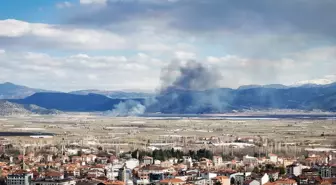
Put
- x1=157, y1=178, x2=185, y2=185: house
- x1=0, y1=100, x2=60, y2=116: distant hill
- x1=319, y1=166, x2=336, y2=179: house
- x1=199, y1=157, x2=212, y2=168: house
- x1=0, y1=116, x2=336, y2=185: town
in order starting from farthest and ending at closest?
x1=0, y1=100, x2=60, y2=116: distant hill → x1=199, y1=157, x2=212, y2=168: house → x1=319, y1=166, x2=336, y2=179: house → x1=0, y1=116, x2=336, y2=185: town → x1=157, y1=178, x2=185, y2=185: house

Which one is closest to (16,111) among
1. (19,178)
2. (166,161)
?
(166,161)

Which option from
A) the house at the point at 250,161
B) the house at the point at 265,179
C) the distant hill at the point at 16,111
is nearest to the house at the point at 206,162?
the house at the point at 250,161

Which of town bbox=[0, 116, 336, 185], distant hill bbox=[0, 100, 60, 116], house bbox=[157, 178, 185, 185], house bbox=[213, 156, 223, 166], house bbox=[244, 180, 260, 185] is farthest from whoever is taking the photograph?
distant hill bbox=[0, 100, 60, 116]

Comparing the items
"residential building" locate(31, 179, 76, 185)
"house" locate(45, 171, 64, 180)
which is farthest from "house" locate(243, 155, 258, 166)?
"residential building" locate(31, 179, 76, 185)

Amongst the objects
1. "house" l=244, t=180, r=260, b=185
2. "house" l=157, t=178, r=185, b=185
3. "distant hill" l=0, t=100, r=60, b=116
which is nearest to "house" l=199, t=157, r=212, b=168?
"house" l=244, t=180, r=260, b=185

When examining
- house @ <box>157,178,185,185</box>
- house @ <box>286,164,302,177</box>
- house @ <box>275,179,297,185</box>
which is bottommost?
Answer: house @ <box>157,178,185,185</box>

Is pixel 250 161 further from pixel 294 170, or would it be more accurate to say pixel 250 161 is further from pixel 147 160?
pixel 147 160

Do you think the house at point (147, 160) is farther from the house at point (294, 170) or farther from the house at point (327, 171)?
the house at point (327, 171)

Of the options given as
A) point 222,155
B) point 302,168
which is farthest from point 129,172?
point 222,155

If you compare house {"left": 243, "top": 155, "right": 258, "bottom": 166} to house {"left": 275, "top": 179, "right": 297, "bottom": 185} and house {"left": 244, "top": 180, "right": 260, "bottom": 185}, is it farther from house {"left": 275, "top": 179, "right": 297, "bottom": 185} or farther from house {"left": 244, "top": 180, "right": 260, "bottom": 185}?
house {"left": 275, "top": 179, "right": 297, "bottom": 185}

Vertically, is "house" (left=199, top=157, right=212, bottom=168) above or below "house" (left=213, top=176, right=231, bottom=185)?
above

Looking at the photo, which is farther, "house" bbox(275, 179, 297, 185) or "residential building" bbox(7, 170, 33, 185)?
"residential building" bbox(7, 170, 33, 185)
